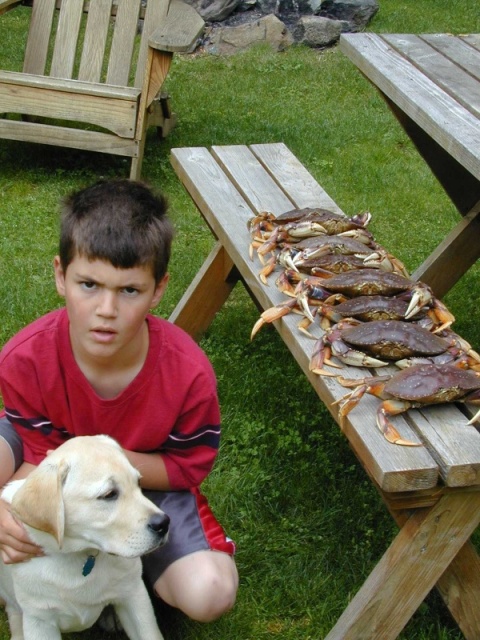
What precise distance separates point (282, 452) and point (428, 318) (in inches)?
42.8

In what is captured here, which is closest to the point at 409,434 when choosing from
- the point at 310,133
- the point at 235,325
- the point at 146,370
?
the point at 146,370

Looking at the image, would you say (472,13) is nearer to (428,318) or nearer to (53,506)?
(428,318)

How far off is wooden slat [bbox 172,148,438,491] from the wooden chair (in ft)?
5.13

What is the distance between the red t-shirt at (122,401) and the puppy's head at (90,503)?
1.08ft

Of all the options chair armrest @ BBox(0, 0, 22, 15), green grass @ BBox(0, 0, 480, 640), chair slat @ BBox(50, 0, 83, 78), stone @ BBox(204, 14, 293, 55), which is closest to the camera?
green grass @ BBox(0, 0, 480, 640)

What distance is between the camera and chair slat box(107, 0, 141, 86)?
262 inches

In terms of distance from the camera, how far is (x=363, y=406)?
2424mm

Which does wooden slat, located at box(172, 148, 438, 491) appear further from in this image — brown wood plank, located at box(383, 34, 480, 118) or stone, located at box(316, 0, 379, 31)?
stone, located at box(316, 0, 379, 31)

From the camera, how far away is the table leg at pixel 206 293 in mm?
4121

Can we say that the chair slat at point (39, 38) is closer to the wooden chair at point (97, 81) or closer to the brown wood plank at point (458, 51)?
the wooden chair at point (97, 81)

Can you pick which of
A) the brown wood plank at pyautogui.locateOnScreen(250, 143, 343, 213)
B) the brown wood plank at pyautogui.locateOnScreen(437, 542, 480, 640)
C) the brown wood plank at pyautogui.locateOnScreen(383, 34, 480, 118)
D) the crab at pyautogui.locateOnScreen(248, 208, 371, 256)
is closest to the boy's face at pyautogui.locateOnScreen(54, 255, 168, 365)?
the crab at pyautogui.locateOnScreen(248, 208, 371, 256)

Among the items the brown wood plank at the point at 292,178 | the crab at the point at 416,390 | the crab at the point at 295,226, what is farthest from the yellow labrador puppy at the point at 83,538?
the brown wood plank at the point at 292,178

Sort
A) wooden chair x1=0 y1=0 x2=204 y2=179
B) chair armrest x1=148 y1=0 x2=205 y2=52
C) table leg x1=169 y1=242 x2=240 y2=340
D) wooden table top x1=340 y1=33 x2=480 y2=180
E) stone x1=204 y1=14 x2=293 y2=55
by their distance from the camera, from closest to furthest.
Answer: wooden table top x1=340 y1=33 x2=480 y2=180 → table leg x1=169 y1=242 x2=240 y2=340 → chair armrest x1=148 y1=0 x2=205 y2=52 → wooden chair x1=0 y1=0 x2=204 y2=179 → stone x1=204 y1=14 x2=293 y2=55

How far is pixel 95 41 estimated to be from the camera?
22.0ft
